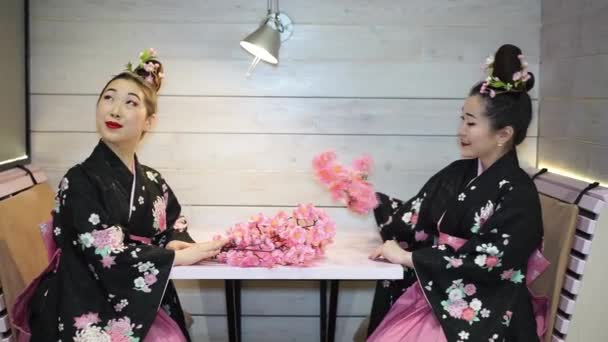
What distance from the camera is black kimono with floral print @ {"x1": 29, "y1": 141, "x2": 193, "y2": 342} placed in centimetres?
179

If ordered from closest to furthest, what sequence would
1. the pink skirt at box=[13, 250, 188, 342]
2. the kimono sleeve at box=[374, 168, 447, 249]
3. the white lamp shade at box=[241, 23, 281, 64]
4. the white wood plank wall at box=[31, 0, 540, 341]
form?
1. the pink skirt at box=[13, 250, 188, 342]
2. the kimono sleeve at box=[374, 168, 447, 249]
3. the white lamp shade at box=[241, 23, 281, 64]
4. the white wood plank wall at box=[31, 0, 540, 341]

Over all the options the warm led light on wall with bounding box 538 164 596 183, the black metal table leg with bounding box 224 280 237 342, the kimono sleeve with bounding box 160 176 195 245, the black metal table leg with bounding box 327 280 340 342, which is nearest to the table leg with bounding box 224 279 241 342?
the black metal table leg with bounding box 224 280 237 342

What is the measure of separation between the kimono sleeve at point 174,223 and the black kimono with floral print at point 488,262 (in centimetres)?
79

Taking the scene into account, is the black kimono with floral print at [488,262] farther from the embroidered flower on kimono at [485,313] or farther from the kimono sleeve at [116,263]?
→ the kimono sleeve at [116,263]

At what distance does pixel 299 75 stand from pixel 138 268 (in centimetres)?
103

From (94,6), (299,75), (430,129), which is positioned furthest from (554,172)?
(94,6)

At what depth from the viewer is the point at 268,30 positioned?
2279mm

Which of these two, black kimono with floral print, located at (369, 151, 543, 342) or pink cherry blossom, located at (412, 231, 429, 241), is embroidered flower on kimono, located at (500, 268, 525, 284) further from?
pink cherry blossom, located at (412, 231, 429, 241)

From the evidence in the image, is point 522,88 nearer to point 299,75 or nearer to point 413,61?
point 413,61

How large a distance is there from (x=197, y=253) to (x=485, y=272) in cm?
81

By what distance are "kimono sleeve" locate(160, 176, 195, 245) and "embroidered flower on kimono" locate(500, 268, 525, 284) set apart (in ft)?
3.32

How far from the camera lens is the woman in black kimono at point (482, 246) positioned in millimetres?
1831

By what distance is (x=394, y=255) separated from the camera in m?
1.89

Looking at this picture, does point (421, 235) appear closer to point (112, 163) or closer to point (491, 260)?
point (491, 260)
